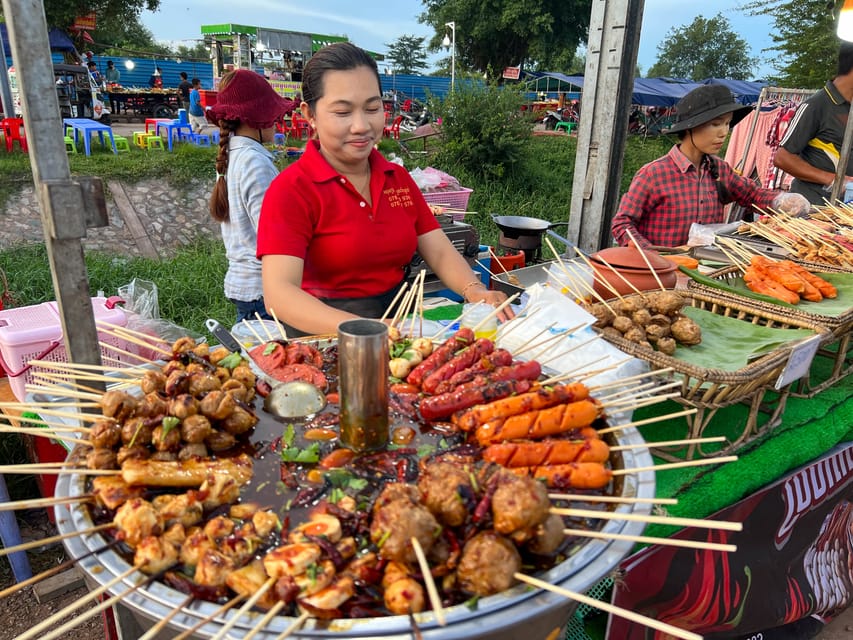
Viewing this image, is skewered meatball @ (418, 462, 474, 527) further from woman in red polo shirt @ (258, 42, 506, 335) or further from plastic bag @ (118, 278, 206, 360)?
plastic bag @ (118, 278, 206, 360)

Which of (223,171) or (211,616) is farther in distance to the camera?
(223,171)

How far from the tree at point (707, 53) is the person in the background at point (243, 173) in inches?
2723

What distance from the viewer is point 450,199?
6977 millimetres

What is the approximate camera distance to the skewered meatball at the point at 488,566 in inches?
47.6

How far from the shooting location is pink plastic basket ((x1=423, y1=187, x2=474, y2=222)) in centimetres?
665

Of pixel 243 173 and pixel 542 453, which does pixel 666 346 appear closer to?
pixel 542 453

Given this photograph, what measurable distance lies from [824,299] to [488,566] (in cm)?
316

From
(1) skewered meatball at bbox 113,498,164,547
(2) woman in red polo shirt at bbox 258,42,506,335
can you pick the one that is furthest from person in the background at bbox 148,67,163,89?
(1) skewered meatball at bbox 113,498,164,547

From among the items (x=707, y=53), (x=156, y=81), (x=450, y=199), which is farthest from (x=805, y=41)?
(x=707, y=53)

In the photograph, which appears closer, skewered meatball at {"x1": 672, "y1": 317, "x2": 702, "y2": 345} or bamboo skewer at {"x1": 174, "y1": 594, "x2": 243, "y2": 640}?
bamboo skewer at {"x1": 174, "y1": 594, "x2": 243, "y2": 640}

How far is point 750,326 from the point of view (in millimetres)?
2934

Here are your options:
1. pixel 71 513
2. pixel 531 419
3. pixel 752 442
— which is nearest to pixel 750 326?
pixel 752 442

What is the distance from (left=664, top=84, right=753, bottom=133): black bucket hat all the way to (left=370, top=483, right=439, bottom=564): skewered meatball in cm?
412

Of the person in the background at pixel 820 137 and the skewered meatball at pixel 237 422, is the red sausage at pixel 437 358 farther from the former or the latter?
the person in the background at pixel 820 137
